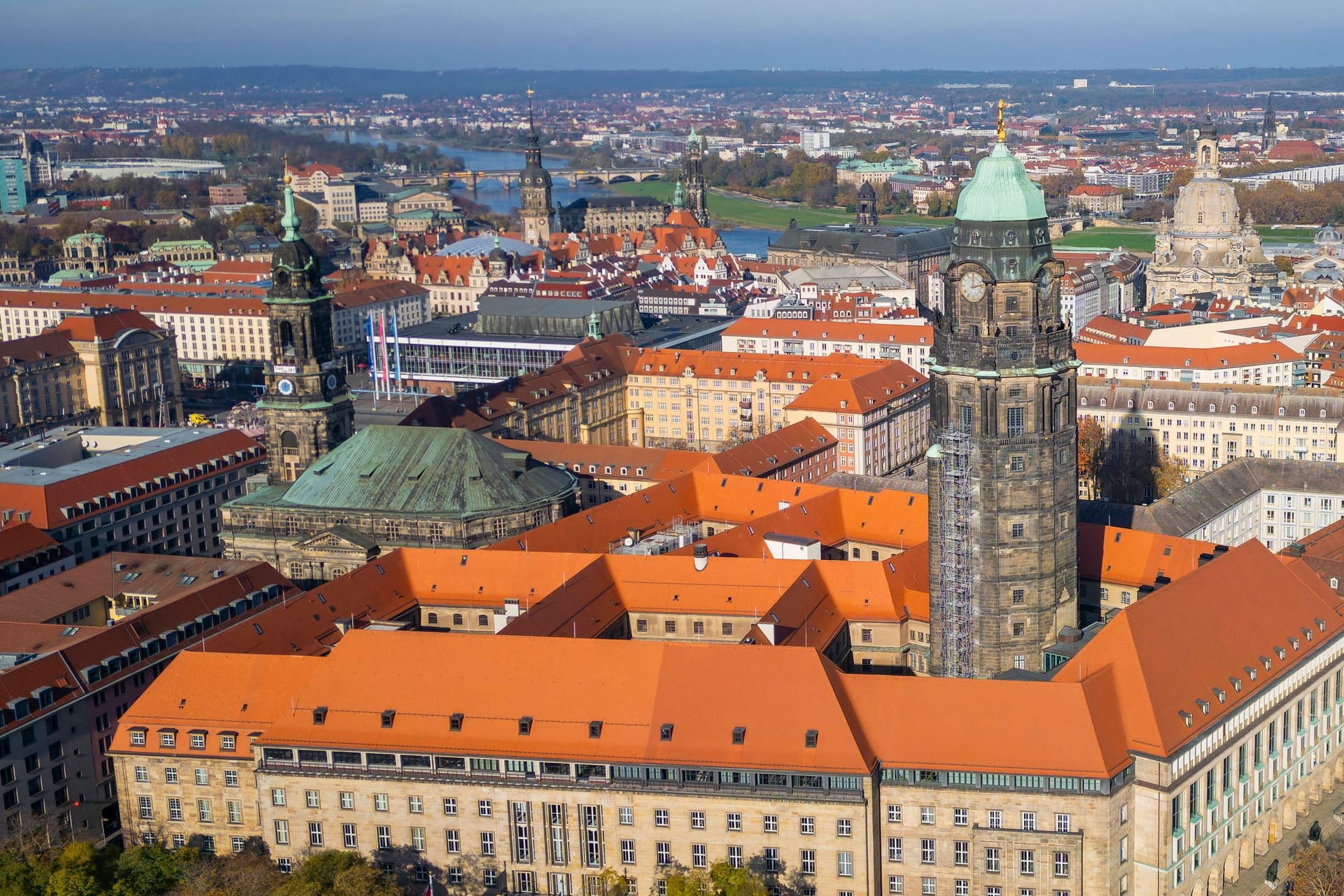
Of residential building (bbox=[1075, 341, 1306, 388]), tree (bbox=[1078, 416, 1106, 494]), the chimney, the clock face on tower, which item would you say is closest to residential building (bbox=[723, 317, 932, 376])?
residential building (bbox=[1075, 341, 1306, 388])

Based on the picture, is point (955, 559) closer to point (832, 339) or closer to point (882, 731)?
point (882, 731)

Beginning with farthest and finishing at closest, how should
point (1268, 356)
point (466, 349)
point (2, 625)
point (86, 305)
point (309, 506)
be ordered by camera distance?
point (86, 305) → point (466, 349) → point (1268, 356) → point (309, 506) → point (2, 625)

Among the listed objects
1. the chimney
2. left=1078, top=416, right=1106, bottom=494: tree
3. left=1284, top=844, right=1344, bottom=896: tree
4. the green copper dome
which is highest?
the green copper dome

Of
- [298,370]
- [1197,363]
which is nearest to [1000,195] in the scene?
[298,370]

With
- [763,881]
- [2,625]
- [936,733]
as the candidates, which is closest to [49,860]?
[2,625]

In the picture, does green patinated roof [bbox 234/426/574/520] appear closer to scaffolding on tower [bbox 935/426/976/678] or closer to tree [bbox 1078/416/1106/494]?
scaffolding on tower [bbox 935/426/976/678]

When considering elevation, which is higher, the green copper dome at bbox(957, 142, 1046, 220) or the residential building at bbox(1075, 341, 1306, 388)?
the green copper dome at bbox(957, 142, 1046, 220)

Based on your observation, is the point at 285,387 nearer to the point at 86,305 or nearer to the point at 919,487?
the point at 919,487
